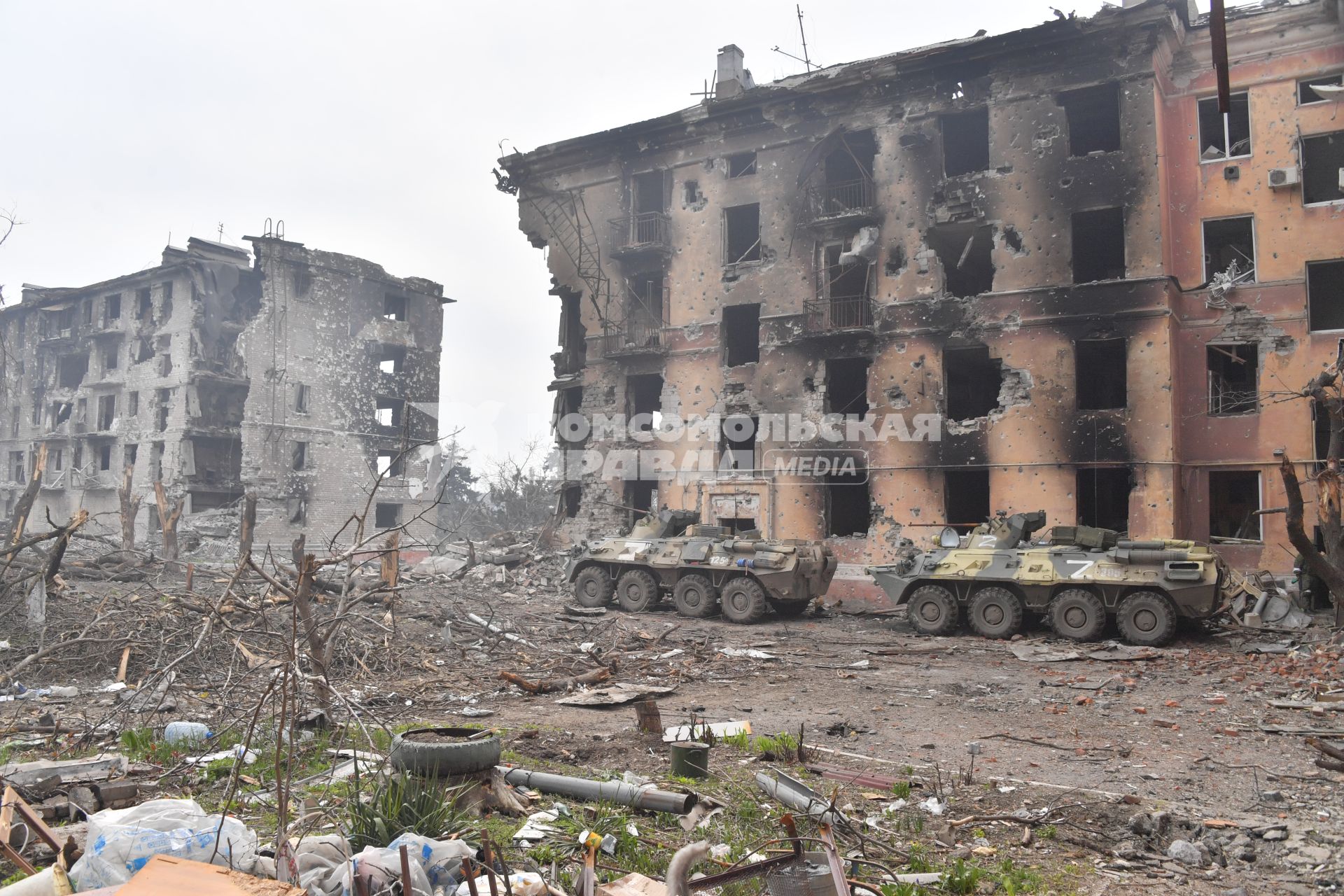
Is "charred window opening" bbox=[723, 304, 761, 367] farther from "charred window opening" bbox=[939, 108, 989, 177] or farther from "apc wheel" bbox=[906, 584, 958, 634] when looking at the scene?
"apc wheel" bbox=[906, 584, 958, 634]

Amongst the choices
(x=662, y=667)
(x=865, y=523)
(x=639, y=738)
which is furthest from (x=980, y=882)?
(x=865, y=523)

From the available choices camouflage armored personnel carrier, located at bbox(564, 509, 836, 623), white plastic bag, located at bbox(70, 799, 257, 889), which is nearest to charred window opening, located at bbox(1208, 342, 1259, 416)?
camouflage armored personnel carrier, located at bbox(564, 509, 836, 623)

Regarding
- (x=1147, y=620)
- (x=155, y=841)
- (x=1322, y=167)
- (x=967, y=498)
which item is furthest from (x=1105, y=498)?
(x=155, y=841)

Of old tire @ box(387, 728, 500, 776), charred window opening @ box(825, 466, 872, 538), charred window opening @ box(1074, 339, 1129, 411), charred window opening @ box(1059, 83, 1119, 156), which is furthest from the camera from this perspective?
charred window opening @ box(825, 466, 872, 538)

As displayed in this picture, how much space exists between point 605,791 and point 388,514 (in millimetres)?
32559

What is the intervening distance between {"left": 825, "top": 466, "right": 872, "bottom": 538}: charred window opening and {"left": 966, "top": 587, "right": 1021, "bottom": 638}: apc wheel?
679 centimetres

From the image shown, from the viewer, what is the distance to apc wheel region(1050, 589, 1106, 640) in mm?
15117

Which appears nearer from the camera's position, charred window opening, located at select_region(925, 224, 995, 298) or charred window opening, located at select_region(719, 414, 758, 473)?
charred window opening, located at select_region(925, 224, 995, 298)

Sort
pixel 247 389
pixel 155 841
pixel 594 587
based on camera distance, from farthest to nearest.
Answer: pixel 247 389, pixel 594 587, pixel 155 841

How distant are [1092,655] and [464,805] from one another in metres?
11.2

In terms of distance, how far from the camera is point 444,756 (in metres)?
5.61

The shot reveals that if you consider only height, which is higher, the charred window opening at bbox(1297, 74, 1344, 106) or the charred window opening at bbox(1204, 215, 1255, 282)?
the charred window opening at bbox(1297, 74, 1344, 106)

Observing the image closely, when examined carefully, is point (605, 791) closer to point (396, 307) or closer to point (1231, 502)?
point (1231, 502)

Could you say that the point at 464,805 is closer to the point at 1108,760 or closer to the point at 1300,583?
the point at 1108,760
